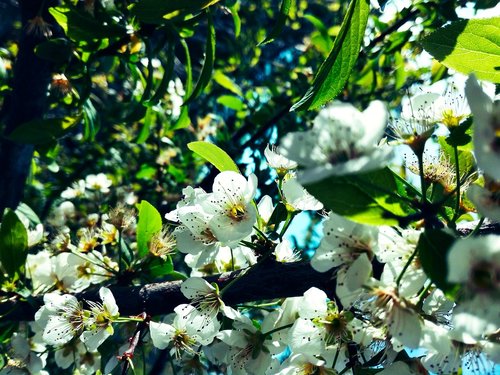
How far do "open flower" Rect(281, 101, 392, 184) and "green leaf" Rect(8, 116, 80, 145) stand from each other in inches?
48.2

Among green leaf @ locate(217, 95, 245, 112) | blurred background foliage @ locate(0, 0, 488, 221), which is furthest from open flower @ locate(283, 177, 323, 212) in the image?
green leaf @ locate(217, 95, 245, 112)

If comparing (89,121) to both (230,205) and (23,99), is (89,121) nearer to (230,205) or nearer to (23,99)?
(23,99)

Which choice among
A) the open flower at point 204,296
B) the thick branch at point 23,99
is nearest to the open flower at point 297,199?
the open flower at point 204,296

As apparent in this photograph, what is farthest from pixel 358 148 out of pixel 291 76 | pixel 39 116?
pixel 291 76

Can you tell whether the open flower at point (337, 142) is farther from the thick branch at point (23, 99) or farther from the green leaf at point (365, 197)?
the thick branch at point (23, 99)

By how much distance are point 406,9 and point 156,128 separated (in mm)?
1434

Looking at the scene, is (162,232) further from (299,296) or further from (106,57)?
(106,57)

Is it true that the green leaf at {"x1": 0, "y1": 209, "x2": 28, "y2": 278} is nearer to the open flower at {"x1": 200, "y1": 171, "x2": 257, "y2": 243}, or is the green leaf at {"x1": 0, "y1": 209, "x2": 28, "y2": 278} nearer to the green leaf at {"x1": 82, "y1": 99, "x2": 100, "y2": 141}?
the open flower at {"x1": 200, "y1": 171, "x2": 257, "y2": 243}

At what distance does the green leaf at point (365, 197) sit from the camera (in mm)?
768

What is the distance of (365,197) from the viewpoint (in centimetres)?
79

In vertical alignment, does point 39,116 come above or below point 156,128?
above

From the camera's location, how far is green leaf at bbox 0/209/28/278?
4.67ft

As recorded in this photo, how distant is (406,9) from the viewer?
2.04 m

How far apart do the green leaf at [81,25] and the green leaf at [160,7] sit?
0.36m
